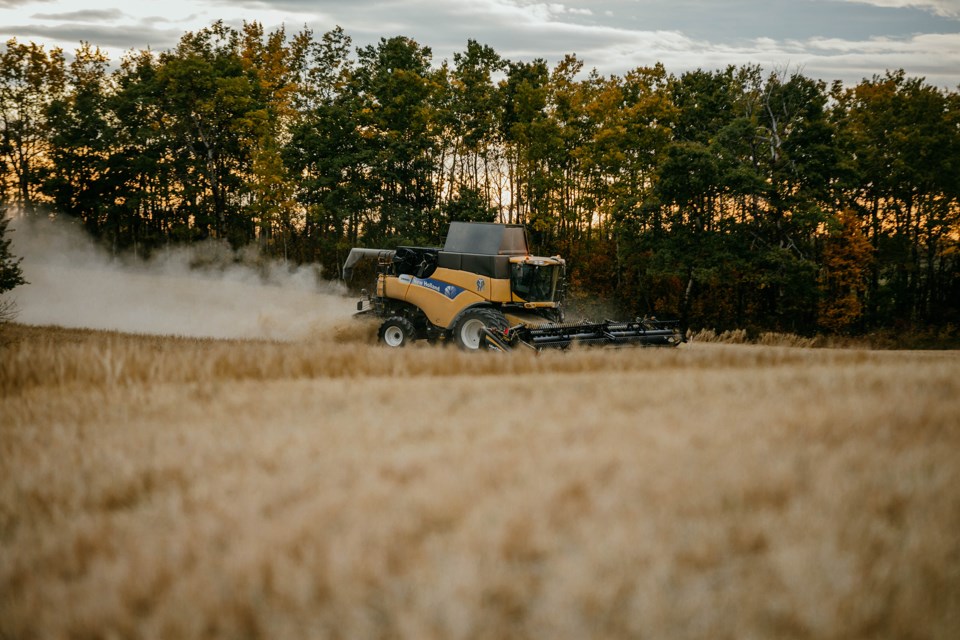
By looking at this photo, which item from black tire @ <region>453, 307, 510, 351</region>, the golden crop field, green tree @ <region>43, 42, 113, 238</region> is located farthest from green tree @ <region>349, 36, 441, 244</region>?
the golden crop field

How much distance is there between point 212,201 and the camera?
150 ft

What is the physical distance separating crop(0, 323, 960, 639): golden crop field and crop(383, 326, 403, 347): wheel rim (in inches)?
448

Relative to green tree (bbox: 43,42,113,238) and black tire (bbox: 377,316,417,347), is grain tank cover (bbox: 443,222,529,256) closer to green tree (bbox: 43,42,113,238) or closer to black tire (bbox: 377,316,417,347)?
black tire (bbox: 377,316,417,347)

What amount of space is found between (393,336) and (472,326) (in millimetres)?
2390

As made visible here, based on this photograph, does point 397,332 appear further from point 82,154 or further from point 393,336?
point 82,154

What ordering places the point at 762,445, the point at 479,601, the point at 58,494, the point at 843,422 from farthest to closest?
the point at 843,422 < the point at 762,445 < the point at 58,494 < the point at 479,601

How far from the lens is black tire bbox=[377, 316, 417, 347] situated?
1708cm

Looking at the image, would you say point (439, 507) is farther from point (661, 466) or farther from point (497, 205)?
point (497, 205)

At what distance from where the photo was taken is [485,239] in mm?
16531

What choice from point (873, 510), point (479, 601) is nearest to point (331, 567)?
point (479, 601)

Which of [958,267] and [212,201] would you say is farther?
[212,201]

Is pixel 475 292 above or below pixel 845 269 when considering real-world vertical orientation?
above

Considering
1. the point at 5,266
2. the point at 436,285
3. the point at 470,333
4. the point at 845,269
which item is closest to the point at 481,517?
the point at 470,333

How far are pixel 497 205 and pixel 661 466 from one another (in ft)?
128
